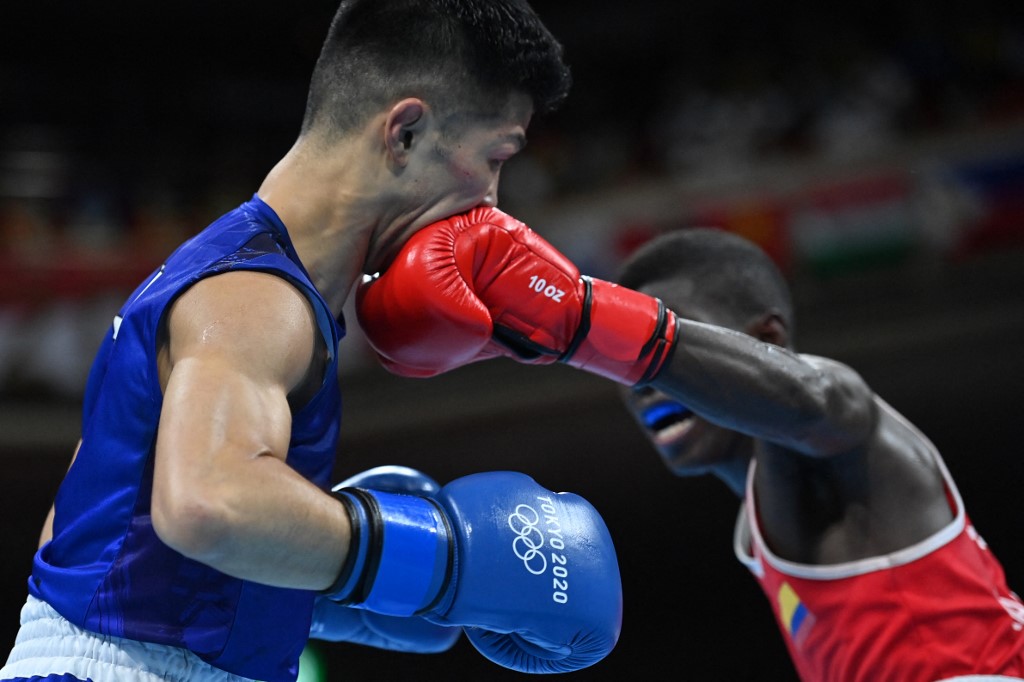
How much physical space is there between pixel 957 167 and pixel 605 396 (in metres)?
2.50

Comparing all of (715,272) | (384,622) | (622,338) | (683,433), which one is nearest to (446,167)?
(622,338)

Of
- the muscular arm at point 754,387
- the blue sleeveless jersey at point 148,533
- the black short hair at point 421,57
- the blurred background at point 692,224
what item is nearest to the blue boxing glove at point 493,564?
the blue sleeveless jersey at point 148,533

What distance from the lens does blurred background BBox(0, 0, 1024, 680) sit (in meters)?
6.03

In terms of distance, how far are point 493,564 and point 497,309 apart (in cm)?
57

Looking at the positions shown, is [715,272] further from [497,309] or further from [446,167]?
[446,167]

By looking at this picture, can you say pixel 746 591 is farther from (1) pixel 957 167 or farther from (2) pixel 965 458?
(1) pixel 957 167

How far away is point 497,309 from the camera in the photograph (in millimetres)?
1951

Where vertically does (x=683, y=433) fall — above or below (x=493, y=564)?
below

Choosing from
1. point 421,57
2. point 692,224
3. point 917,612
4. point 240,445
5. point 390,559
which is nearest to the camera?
point 240,445

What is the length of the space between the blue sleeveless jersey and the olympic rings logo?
35 centimetres

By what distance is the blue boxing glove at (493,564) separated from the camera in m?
1.47

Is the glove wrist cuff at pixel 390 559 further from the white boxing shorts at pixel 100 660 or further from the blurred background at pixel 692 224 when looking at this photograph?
the blurred background at pixel 692 224

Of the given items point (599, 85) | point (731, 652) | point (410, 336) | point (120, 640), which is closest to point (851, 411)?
point (410, 336)

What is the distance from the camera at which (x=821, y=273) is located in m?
6.40
